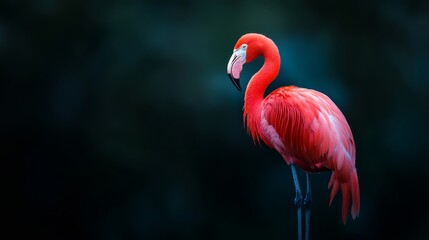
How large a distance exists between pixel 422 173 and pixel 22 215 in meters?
2.23

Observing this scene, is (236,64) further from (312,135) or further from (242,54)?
(312,135)

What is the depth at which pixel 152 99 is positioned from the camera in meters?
3.67

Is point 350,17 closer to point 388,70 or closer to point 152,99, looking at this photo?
point 388,70

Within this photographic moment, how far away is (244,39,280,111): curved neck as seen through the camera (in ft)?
10.8

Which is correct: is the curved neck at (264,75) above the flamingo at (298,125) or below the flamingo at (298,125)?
above

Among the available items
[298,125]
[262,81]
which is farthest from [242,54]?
[298,125]

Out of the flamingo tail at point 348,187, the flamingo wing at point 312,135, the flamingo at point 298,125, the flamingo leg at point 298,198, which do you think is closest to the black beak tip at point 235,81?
the flamingo at point 298,125

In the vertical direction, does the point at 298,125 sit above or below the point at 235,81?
below

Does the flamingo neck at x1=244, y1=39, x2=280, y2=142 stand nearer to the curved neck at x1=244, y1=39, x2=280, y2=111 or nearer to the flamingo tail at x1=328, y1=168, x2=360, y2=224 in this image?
the curved neck at x1=244, y1=39, x2=280, y2=111

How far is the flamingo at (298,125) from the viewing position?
123 inches

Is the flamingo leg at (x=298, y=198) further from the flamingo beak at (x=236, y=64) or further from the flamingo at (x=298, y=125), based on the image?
the flamingo beak at (x=236, y=64)

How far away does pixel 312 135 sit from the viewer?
10.2ft

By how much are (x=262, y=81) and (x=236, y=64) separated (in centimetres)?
16

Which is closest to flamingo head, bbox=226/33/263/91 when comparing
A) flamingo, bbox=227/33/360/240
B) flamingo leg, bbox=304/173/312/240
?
flamingo, bbox=227/33/360/240
